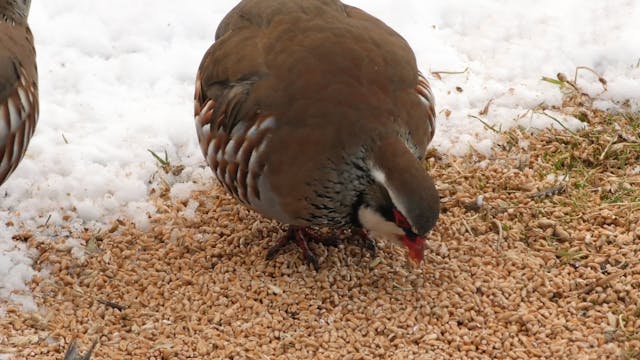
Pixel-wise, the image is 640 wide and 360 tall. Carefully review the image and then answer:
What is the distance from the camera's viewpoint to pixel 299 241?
4484mm

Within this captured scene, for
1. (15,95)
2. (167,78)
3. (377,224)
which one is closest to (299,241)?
A: (377,224)

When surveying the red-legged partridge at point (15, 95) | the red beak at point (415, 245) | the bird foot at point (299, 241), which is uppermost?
the red-legged partridge at point (15, 95)

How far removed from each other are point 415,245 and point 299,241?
2.45ft

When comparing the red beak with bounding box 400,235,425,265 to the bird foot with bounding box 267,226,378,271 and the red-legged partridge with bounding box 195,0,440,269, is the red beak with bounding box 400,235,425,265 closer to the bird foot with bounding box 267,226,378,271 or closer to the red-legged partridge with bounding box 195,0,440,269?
the red-legged partridge with bounding box 195,0,440,269

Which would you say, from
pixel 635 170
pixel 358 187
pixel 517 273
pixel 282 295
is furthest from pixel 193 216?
pixel 635 170

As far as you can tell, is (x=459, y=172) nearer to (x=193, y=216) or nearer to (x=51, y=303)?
(x=193, y=216)

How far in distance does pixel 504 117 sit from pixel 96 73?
7.59 ft

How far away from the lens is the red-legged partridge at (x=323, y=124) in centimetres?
383

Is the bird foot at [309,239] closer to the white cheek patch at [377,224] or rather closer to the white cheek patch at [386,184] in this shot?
the white cheek patch at [377,224]

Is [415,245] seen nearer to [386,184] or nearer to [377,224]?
[377,224]

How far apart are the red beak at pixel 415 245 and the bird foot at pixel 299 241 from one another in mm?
596

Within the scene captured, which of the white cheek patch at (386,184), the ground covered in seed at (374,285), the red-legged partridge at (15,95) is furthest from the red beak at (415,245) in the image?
the red-legged partridge at (15,95)

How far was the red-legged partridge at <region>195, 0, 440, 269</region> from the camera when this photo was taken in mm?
3832

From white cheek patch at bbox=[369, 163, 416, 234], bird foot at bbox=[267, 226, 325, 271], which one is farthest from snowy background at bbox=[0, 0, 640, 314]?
white cheek patch at bbox=[369, 163, 416, 234]
